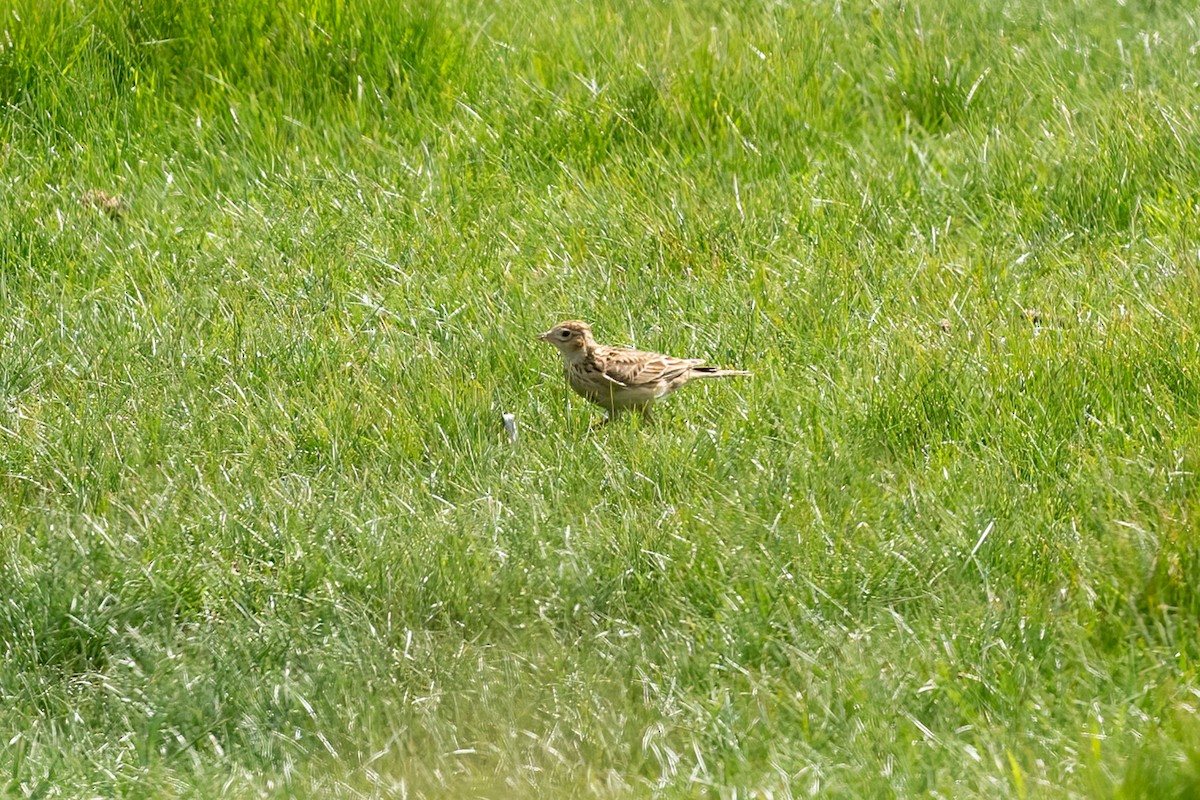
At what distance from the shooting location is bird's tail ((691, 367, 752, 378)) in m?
5.93

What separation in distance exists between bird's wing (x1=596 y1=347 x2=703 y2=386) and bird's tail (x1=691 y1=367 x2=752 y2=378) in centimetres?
3

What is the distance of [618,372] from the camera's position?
5828 mm

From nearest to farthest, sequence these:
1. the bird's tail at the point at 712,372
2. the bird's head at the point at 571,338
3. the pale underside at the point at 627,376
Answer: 1. the pale underside at the point at 627,376
2. the bird's tail at the point at 712,372
3. the bird's head at the point at 571,338

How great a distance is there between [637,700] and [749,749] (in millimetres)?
397

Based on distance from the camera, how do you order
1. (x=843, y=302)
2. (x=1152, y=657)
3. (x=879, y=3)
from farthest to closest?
(x=879, y=3) < (x=843, y=302) < (x=1152, y=657)

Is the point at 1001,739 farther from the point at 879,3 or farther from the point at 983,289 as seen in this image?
the point at 879,3

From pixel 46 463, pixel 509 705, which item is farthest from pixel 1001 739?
pixel 46 463

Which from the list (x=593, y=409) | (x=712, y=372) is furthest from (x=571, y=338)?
(x=712, y=372)

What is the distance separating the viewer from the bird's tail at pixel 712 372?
5930 mm

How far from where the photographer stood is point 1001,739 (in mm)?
3893

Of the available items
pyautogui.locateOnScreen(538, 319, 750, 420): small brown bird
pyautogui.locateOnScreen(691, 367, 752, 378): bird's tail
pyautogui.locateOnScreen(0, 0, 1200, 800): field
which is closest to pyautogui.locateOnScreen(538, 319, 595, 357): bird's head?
pyautogui.locateOnScreen(538, 319, 750, 420): small brown bird

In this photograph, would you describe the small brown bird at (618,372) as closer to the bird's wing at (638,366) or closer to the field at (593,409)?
the bird's wing at (638,366)

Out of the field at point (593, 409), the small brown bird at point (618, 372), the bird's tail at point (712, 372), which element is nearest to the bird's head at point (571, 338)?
the small brown bird at point (618, 372)

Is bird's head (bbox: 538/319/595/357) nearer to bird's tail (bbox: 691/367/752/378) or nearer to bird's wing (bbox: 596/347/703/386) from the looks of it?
bird's wing (bbox: 596/347/703/386)
